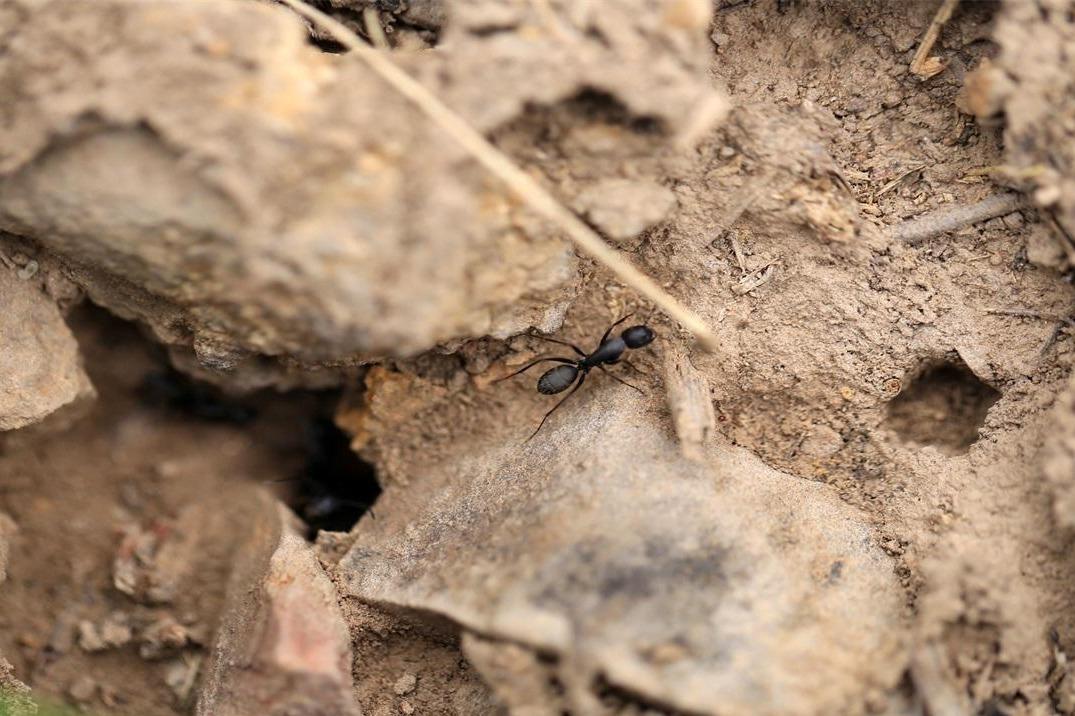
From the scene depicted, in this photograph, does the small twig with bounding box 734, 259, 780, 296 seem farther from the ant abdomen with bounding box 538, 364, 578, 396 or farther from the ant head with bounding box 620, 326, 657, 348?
the ant abdomen with bounding box 538, 364, 578, 396

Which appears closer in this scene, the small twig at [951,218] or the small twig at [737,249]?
the small twig at [951,218]

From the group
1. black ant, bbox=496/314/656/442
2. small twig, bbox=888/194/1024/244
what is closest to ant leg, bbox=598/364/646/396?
black ant, bbox=496/314/656/442

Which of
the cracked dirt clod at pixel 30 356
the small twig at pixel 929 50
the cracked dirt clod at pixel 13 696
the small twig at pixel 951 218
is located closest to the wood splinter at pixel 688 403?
the small twig at pixel 951 218

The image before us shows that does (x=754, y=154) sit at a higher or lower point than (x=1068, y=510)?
higher

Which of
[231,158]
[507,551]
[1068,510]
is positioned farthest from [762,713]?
[231,158]

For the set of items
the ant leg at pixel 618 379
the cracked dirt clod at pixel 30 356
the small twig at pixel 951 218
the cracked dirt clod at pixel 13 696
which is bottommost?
the cracked dirt clod at pixel 13 696

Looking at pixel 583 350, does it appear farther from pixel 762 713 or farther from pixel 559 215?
pixel 762 713

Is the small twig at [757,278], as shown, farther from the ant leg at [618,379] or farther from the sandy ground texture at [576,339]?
the ant leg at [618,379]
